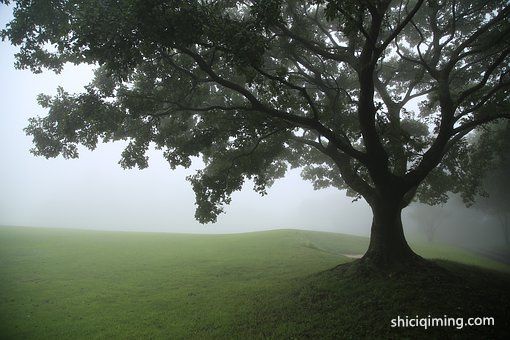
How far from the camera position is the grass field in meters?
10.1

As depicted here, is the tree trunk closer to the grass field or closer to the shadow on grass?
the shadow on grass

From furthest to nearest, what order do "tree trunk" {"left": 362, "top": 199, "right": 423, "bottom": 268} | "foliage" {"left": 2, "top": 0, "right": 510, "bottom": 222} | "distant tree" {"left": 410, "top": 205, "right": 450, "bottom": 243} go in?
"distant tree" {"left": 410, "top": 205, "right": 450, "bottom": 243}, "tree trunk" {"left": 362, "top": 199, "right": 423, "bottom": 268}, "foliage" {"left": 2, "top": 0, "right": 510, "bottom": 222}

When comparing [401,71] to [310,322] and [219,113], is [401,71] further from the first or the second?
[310,322]

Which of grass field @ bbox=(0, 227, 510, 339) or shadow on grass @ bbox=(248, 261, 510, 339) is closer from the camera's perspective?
shadow on grass @ bbox=(248, 261, 510, 339)

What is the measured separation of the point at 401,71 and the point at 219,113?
12.3 m

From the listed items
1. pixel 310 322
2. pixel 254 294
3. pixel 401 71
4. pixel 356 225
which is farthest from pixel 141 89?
pixel 356 225

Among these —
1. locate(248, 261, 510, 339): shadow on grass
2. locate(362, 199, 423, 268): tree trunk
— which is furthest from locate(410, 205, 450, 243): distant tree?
locate(362, 199, 423, 268): tree trunk

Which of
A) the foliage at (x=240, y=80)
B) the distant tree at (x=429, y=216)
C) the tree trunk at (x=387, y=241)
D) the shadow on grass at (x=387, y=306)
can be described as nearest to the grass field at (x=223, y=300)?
the shadow on grass at (x=387, y=306)

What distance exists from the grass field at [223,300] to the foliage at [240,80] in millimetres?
4278

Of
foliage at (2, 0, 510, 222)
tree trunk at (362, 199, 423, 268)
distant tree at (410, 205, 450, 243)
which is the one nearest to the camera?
foliage at (2, 0, 510, 222)

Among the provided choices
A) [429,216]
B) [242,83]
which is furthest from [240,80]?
[429,216]

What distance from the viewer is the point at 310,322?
1037cm

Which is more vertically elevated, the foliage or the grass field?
the foliage

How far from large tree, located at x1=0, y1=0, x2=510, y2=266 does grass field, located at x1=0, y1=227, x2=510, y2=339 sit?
328 cm
